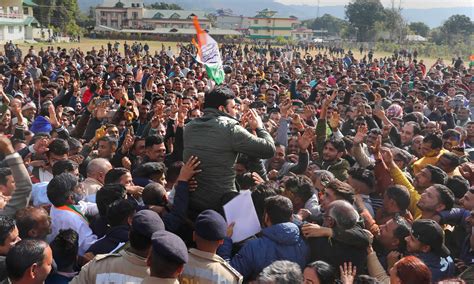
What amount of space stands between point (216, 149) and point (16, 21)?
60741mm

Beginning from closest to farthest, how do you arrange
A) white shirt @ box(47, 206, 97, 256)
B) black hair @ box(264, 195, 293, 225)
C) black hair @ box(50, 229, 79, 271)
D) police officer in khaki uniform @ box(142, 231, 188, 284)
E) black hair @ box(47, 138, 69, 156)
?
1. police officer in khaki uniform @ box(142, 231, 188, 284)
2. black hair @ box(50, 229, 79, 271)
3. black hair @ box(264, 195, 293, 225)
4. white shirt @ box(47, 206, 97, 256)
5. black hair @ box(47, 138, 69, 156)

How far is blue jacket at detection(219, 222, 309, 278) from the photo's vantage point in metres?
3.24

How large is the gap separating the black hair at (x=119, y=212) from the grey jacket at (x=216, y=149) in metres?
0.44

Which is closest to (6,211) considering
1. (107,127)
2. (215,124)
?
(215,124)

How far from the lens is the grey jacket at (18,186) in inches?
135

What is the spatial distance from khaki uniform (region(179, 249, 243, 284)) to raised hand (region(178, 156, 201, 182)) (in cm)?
64

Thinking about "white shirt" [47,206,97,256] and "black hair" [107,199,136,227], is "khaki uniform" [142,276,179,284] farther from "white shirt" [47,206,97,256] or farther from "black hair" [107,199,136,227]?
"white shirt" [47,206,97,256]

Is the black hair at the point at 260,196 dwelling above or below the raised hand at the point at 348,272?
above

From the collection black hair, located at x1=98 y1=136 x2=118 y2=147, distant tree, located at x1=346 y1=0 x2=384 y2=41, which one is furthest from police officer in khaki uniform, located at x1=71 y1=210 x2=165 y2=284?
distant tree, located at x1=346 y1=0 x2=384 y2=41

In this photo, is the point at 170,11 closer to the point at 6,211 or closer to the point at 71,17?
the point at 71,17

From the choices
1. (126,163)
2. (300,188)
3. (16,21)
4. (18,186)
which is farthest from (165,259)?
(16,21)

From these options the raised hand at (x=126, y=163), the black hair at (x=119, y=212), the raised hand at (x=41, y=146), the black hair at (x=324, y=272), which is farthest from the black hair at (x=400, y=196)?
the raised hand at (x=41, y=146)

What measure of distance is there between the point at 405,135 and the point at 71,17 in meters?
70.7

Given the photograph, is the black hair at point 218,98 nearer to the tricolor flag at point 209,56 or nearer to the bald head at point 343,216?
the bald head at point 343,216
